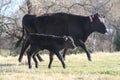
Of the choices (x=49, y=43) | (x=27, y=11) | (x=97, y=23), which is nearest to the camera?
(x=49, y=43)

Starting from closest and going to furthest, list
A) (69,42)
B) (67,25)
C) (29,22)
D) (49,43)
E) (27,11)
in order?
(49,43)
(69,42)
(67,25)
(29,22)
(27,11)

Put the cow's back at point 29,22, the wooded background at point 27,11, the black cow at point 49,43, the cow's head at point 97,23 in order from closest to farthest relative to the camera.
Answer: the black cow at point 49,43, the cow's head at point 97,23, the cow's back at point 29,22, the wooded background at point 27,11

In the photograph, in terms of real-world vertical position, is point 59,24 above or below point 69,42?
above

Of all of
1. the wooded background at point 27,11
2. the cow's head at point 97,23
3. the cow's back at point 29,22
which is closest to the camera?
the cow's head at point 97,23

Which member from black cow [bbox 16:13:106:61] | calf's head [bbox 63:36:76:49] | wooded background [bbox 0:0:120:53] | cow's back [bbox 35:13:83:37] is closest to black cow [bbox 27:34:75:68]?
calf's head [bbox 63:36:76:49]

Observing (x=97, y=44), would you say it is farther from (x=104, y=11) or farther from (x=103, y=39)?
(x=104, y=11)

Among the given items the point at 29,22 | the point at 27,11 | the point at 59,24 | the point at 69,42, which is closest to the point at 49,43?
the point at 69,42

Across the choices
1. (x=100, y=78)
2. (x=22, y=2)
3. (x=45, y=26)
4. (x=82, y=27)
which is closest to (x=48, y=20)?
(x=45, y=26)

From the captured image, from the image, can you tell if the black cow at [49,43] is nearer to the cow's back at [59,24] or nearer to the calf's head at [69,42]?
the calf's head at [69,42]

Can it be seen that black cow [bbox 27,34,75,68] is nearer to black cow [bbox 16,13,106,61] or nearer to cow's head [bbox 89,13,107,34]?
black cow [bbox 16,13,106,61]

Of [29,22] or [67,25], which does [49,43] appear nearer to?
[67,25]

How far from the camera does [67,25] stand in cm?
1520

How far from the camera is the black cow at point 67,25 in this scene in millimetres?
15008

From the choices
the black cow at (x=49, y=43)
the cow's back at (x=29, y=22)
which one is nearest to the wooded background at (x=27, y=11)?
the cow's back at (x=29, y=22)
